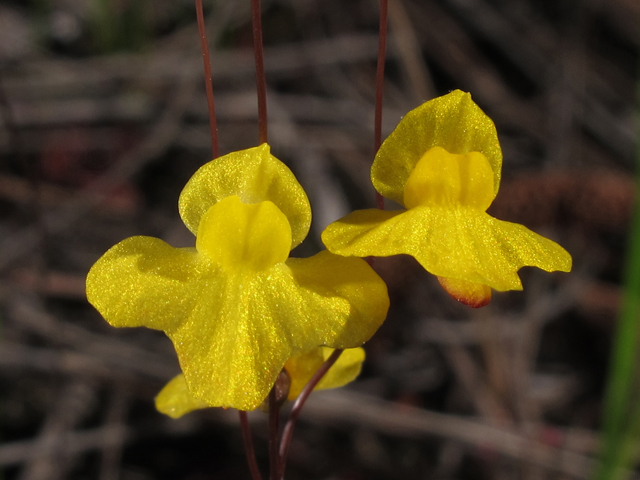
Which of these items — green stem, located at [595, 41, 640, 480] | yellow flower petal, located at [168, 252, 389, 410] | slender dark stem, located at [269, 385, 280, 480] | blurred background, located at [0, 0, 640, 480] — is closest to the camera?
yellow flower petal, located at [168, 252, 389, 410]

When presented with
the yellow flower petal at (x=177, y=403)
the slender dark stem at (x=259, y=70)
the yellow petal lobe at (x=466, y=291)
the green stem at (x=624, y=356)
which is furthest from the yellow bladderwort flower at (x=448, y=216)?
the green stem at (x=624, y=356)

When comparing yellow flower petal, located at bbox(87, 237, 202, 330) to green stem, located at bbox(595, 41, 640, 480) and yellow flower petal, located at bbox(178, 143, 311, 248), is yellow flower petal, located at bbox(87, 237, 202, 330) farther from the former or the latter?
green stem, located at bbox(595, 41, 640, 480)

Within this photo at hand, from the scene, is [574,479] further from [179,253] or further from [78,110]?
[78,110]

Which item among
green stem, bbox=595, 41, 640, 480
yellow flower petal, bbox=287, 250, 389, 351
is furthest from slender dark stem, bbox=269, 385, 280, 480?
green stem, bbox=595, 41, 640, 480

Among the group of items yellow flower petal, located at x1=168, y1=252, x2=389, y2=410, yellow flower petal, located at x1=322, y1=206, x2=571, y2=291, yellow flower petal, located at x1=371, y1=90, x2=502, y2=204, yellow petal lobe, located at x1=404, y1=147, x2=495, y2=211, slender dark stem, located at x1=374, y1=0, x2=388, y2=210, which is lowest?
yellow flower petal, located at x1=168, y1=252, x2=389, y2=410

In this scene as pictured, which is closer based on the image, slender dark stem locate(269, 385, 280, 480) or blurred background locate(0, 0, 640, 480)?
slender dark stem locate(269, 385, 280, 480)

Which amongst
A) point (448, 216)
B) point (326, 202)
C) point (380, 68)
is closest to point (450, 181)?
point (448, 216)

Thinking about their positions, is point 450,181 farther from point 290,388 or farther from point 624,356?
point 624,356
